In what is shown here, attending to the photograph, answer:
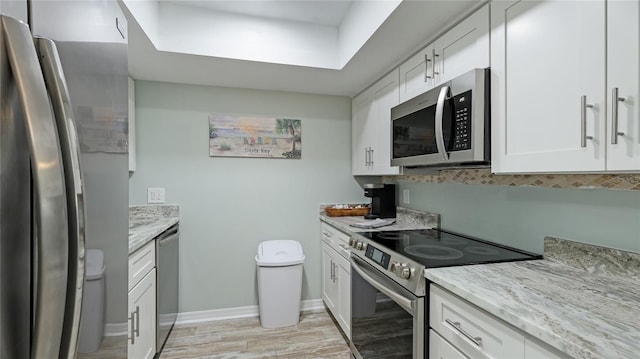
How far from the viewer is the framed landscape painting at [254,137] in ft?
8.89

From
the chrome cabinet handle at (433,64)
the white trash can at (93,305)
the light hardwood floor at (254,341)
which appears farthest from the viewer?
the light hardwood floor at (254,341)

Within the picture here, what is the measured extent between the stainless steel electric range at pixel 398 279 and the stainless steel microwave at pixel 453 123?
0.45 meters

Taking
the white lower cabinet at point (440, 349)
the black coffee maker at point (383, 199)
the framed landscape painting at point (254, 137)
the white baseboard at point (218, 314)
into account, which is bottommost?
the white baseboard at point (218, 314)

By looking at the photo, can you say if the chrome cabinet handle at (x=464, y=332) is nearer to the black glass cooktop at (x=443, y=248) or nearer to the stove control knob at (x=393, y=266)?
the black glass cooktop at (x=443, y=248)

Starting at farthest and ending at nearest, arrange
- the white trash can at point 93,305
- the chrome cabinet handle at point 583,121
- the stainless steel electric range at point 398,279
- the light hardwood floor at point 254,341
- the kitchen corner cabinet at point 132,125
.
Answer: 1. the kitchen corner cabinet at point 132,125
2. the light hardwood floor at point 254,341
3. the stainless steel electric range at point 398,279
4. the chrome cabinet handle at point 583,121
5. the white trash can at point 93,305

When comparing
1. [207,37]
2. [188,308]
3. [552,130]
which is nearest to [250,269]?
[188,308]

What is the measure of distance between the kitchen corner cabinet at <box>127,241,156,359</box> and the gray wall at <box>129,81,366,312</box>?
72 cm

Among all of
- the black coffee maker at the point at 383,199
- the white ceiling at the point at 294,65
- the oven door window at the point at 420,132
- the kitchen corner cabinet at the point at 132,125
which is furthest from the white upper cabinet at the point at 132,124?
the oven door window at the point at 420,132

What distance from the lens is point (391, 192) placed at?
265cm

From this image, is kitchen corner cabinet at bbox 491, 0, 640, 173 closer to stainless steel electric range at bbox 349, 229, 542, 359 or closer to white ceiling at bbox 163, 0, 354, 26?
stainless steel electric range at bbox 349, 229, 542, 359

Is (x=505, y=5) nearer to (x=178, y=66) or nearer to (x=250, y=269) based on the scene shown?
(x=178, y=66)

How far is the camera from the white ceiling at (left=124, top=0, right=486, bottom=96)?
155 centimetres

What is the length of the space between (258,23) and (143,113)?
1.29 metres

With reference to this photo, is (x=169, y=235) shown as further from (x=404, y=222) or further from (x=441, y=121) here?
(x=441, y=121)
